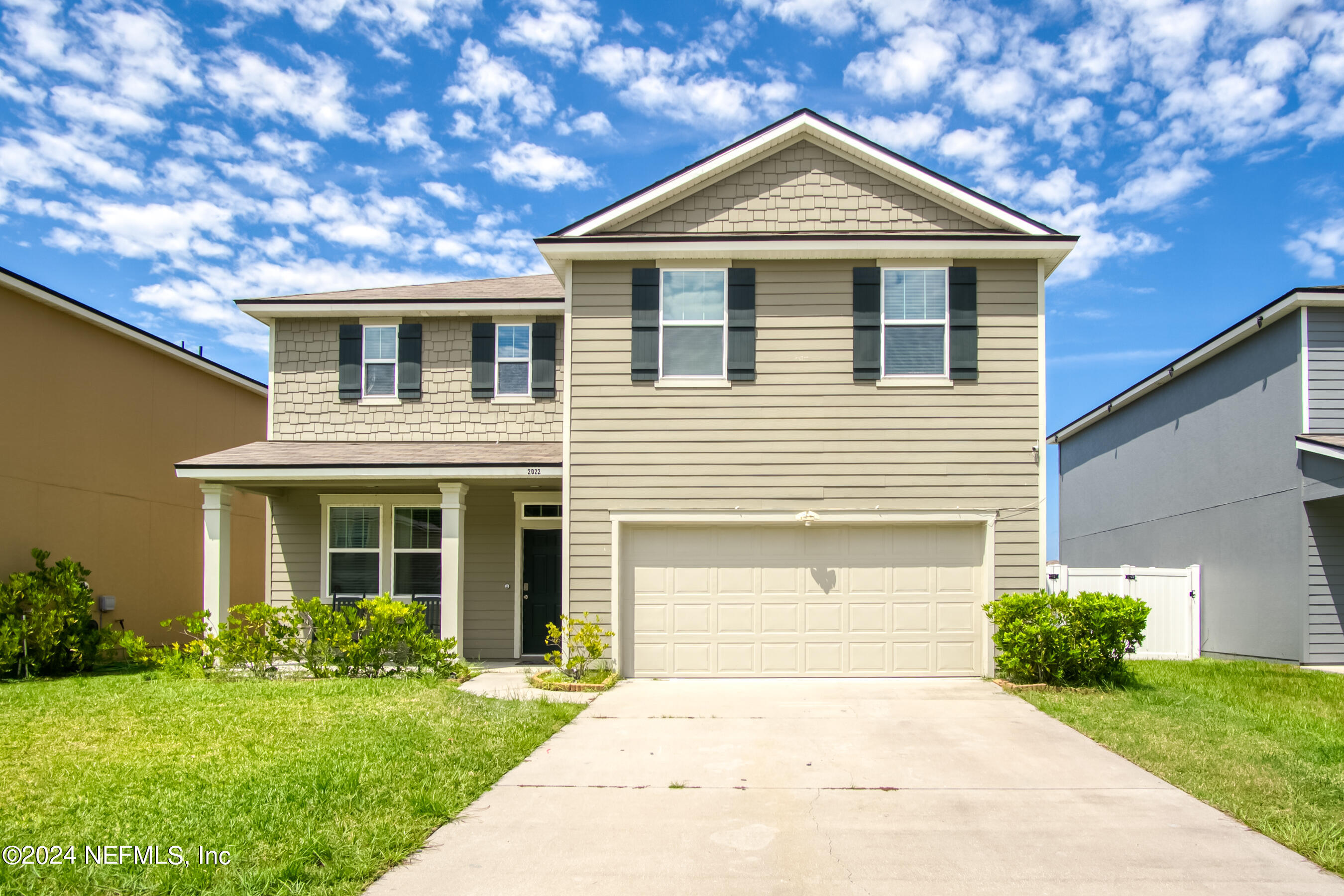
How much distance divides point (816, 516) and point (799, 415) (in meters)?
1.31

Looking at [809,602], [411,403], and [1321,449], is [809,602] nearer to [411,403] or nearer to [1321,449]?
[411,403]

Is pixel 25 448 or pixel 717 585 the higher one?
pixel 25 448

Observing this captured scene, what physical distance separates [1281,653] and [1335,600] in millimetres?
1156

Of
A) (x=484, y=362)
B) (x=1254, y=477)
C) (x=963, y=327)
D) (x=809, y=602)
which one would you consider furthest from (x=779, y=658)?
(x=1254, y=477)

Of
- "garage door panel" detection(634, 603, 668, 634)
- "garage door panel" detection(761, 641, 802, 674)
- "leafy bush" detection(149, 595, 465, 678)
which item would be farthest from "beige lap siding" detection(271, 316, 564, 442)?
"garage door panel" detection(761, 641, 802, 674)

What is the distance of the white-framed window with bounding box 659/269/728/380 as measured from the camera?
1250 centimetres

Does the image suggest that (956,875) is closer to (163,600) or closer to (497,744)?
(497,744)

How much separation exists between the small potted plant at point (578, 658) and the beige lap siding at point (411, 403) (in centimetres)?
342

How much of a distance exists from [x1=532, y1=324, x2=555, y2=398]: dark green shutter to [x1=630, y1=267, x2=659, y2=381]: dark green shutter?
2402 mm

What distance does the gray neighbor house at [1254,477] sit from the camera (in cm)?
1382

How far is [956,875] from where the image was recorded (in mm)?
5207

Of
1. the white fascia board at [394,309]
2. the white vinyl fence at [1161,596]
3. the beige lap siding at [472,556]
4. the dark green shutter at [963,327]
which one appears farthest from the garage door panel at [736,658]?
the white vinyl fence at [1161,596]

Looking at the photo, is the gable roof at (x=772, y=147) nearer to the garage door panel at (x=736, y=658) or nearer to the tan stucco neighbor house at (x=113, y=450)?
the garage door panel at (x=736, y=658)

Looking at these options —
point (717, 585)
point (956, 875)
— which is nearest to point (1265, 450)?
point (717, 585)
